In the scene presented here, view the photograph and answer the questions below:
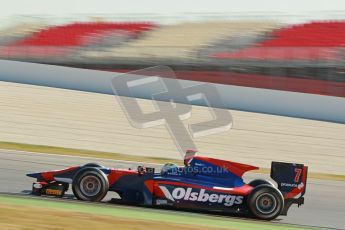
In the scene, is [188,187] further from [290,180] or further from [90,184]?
[290,180]

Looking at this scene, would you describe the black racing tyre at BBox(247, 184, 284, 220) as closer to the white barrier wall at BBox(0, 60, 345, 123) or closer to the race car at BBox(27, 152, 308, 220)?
the race car at BBox(27, 152, 308, 220)

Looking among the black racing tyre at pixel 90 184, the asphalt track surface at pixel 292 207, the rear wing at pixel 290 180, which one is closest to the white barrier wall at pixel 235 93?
the asphalt track surface at pixel 292 207

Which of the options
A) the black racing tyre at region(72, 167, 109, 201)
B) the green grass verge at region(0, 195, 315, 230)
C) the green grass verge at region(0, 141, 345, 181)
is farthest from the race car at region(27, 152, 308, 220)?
the green grass verge at region(0, 141, 345, 181)

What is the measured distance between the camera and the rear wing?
Answer: 8.55 metres

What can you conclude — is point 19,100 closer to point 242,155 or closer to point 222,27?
point 242,155

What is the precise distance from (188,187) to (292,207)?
1.99 meters

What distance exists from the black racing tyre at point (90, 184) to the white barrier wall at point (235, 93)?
1279cm

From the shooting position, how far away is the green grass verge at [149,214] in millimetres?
7434

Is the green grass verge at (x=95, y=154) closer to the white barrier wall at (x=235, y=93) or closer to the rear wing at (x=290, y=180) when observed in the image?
the rear wing at (x=290, y=180)

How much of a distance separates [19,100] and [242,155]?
8140mm

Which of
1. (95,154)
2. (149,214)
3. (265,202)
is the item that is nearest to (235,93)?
(95,154)

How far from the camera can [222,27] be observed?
32.2m

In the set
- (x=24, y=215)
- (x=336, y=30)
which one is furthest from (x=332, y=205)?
(x=336, y=30)

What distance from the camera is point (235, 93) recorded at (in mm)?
20938
